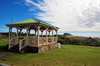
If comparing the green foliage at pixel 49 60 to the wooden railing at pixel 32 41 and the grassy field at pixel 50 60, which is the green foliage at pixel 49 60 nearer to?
the grassy field at pixel 50 60

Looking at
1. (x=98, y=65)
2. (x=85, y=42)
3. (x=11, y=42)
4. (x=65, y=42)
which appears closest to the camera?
(x=98, y=65)

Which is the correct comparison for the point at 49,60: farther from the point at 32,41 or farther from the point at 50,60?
the point at 32,41

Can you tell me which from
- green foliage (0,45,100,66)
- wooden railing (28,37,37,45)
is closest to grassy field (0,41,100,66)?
green foliage (0,45,100,66)

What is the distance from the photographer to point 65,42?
19547 millimetres

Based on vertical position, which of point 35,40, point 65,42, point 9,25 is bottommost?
point 65,42

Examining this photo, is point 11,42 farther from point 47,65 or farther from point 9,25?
point 47,65

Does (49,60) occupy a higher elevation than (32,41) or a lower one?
lower

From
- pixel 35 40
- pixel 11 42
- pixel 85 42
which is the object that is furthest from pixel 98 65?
pixel 85 42

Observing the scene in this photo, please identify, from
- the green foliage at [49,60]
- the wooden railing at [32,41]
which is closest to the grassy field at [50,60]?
Result: the green foliage at [49,60]

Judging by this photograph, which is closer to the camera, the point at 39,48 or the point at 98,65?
the point at 98,65

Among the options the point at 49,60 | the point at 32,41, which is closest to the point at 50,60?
the point at 49,60

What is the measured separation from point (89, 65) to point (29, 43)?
20.5 feet

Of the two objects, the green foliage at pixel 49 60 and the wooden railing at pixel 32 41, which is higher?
the wooden railing at pixel 32 41

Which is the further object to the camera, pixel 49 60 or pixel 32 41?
pixel 32 41
